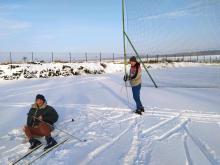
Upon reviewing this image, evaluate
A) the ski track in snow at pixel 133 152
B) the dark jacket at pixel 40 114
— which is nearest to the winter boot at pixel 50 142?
the dark jacket at pixel 40 114

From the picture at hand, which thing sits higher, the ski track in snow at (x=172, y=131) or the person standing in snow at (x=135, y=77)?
the person standing in snow at (x=135, y=77)

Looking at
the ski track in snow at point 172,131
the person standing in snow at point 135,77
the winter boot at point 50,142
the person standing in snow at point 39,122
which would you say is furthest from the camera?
the person standing in snow at point 135,77

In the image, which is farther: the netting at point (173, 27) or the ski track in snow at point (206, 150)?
the netting at point (173, 27)

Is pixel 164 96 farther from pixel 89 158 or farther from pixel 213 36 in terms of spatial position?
pixel 89 158

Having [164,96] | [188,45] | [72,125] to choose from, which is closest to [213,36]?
[188,45]

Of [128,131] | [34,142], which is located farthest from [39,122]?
[128,131]

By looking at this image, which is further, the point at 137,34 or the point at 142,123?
the point at 137,34

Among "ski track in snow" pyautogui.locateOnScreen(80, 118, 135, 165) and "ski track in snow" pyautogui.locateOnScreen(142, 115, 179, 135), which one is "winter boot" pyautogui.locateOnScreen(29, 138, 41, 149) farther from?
"ski track in snow" pyautogui.locateOnScreen(142, 115, 179, 135)

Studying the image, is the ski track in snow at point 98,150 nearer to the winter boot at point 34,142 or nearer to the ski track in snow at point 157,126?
the ski track in snow at point 157,126

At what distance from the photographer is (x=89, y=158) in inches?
233

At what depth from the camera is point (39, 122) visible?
7.25 metres

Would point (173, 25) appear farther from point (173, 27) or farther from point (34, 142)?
point (34, 142)

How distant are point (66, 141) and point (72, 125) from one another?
1.54 metres

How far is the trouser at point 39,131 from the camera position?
6949 mm
